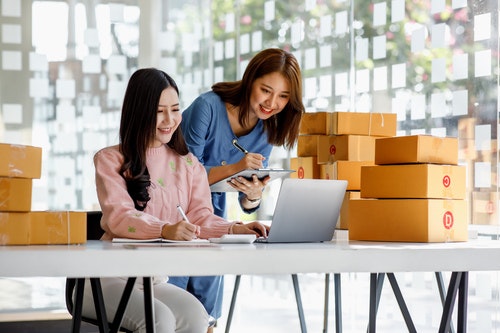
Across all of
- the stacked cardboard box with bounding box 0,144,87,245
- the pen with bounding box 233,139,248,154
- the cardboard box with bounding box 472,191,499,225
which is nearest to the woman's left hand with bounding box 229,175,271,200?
the pen with bounding box 233,139,248,154

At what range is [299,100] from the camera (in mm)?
2916

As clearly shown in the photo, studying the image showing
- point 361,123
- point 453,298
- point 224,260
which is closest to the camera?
point 224,260

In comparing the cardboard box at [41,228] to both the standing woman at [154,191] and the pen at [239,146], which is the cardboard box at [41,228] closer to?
the standing woman at [154,191]

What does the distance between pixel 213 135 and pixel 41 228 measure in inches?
45.0

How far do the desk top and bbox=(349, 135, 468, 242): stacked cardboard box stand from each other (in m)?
0.41

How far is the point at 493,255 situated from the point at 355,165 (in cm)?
113

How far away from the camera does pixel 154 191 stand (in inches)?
95.8

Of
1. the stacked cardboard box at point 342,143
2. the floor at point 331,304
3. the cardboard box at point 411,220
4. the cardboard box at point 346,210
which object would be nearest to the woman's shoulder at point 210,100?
the stacked cardboard box at point 342,143

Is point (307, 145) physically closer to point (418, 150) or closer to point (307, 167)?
point (307, 167)

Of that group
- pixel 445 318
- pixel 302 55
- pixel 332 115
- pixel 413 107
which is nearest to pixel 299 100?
pixel 332 115

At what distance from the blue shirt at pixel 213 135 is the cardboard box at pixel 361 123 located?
30 centimetres

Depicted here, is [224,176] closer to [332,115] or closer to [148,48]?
[332,115]

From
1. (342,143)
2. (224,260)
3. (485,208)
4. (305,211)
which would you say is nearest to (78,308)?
(224,260)

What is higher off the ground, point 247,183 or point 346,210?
point 247,183
